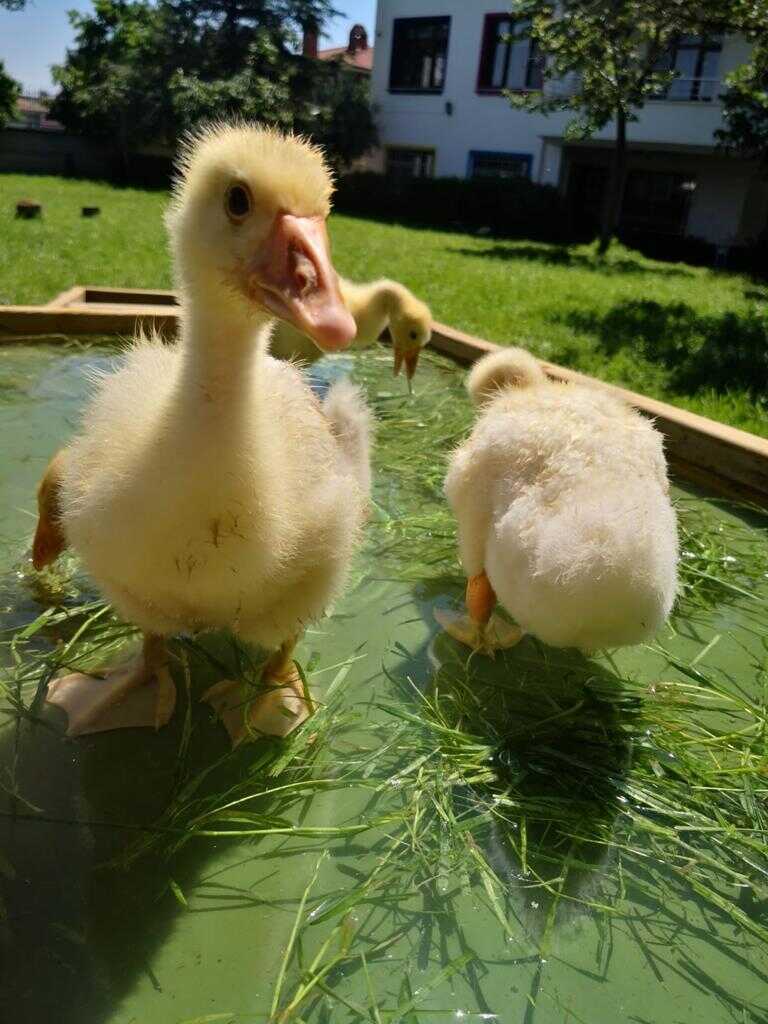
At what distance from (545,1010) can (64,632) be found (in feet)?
5.74

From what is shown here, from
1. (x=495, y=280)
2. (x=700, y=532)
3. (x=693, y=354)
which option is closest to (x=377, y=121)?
(x=495, y=280)

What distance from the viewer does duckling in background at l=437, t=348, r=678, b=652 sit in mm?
1855

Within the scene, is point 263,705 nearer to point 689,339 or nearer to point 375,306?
point 375,306

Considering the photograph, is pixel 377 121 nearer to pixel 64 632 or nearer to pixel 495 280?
pixel 495 280

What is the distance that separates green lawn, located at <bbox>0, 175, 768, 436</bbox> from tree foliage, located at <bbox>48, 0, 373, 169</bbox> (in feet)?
29.8

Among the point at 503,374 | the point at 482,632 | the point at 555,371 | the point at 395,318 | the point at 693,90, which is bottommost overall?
the point at 482,632

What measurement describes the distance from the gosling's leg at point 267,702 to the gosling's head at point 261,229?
3.43 ft

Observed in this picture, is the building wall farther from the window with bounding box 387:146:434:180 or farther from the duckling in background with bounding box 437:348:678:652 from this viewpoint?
the duckling in background with bounding box 437:348:678:652

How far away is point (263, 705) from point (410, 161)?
29010 millimetres

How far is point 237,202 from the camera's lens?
168 cm

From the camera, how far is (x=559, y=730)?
87.3 inches

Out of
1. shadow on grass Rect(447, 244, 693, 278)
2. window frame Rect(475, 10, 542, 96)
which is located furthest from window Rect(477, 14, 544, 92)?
shadow on grass Rect(447, 244, 693, 278)

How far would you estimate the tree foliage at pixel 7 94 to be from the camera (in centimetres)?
2553

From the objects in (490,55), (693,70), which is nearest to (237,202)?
(693,70)
